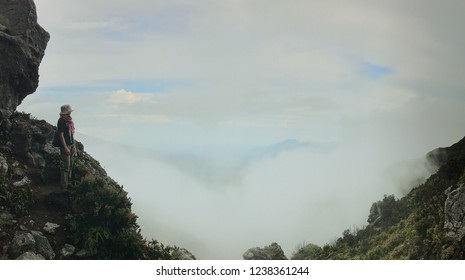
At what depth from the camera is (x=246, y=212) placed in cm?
2331

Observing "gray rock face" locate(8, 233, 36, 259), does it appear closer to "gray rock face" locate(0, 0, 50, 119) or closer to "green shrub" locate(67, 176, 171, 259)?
"green shrub" locate(67, 176, 171, 259)

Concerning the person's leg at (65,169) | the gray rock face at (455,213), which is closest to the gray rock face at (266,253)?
the gray rock face at (455,213)

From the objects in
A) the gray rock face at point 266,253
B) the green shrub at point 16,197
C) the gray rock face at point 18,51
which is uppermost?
the gray rock face at point 18,51

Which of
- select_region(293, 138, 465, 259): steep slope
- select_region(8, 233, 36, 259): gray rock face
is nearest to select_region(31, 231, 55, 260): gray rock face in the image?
select_region(8, 233, 36, 259): gray rock face

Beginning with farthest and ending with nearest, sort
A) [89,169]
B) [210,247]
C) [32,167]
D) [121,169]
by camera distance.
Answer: [121,169]
[210,247]
[89,169]
[32,167]

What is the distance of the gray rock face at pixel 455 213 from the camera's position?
509 inches

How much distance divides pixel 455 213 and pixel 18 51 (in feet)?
50.4

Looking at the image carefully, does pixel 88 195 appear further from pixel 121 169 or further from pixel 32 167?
pixel 121 169

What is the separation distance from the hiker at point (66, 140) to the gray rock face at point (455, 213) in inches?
464

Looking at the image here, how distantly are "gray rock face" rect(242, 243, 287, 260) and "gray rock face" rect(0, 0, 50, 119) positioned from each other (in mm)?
9861

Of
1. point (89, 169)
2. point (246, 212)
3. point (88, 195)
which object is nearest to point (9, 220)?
point (88, 195)

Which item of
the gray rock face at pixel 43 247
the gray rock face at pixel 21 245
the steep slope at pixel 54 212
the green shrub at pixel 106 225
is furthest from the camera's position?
the green shrub at pixel 106 225

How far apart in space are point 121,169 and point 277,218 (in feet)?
27.7

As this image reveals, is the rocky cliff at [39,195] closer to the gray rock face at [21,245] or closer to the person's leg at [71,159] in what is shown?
the gray rock face at [21,245]
